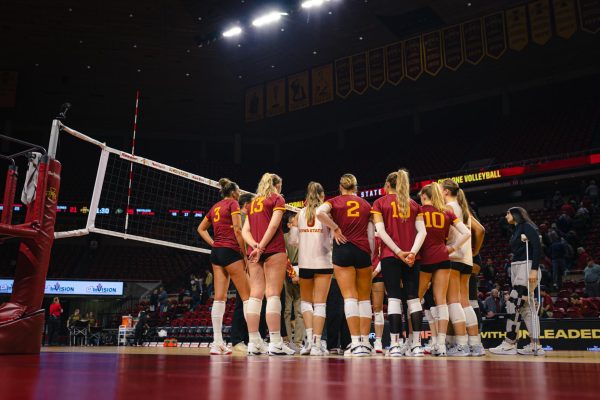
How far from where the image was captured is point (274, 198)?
6.27m

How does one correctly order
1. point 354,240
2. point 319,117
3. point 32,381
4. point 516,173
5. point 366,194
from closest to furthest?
point 32,381 < point 354,240 < point 516,173 < point 366,194 < point 319,117

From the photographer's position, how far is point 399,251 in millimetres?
5477

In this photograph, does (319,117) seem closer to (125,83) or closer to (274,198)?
(125,83)

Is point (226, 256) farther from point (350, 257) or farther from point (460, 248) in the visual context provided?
point (460, 248)

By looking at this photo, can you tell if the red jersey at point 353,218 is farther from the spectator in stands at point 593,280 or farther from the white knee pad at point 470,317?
the spectator in stands at point 593,280

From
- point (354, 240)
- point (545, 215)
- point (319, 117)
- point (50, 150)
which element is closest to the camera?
point (354, 240)

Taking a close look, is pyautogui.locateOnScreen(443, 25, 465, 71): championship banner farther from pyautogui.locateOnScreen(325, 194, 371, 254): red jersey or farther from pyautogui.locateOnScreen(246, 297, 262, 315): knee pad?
pyautogui.locateOnScreen(246, 297, 262, 315): knee pad

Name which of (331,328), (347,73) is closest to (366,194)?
(347,73)

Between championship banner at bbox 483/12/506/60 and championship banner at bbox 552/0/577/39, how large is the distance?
1.75m

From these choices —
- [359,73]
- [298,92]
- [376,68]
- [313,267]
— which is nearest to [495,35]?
[376,68]

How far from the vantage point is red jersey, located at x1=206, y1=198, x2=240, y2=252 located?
21.3ft

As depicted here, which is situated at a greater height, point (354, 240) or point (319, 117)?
point (319, 117)

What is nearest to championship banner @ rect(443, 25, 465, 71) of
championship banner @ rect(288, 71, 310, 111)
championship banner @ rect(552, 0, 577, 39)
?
championship banner @ rect(552, 0, 577, 39)

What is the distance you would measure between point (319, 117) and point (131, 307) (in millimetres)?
13469
